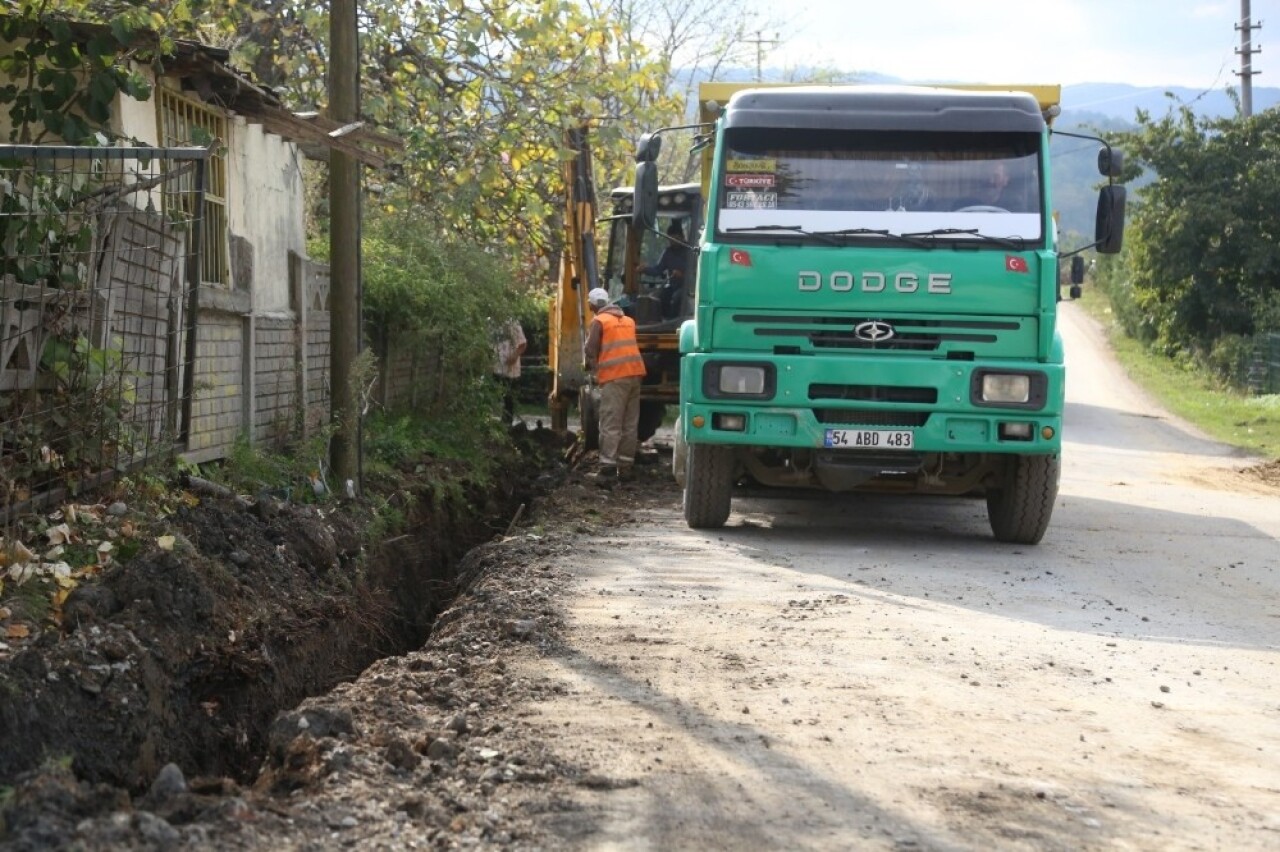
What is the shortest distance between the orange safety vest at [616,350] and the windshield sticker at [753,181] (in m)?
4.27

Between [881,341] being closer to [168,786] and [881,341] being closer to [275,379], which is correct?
[275,379]

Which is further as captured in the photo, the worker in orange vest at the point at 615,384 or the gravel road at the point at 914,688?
the worker in orange vest at the point at 615,384

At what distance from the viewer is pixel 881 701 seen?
6141mm

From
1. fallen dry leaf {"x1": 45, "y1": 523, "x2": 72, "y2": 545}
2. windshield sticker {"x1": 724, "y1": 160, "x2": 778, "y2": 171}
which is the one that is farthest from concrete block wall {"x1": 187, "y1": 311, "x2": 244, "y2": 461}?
windshield sticker {"x1": 724, "y1": 160, "x2": 778, "y2": 171}

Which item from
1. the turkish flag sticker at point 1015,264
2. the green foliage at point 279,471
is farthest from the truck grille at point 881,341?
the green foliage at point 279,471

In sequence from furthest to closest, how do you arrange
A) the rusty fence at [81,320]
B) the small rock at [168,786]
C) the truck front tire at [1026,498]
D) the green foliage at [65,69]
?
the truck front tire at [1026,498], the green foliage at [65,69], the rusty fence at [81,320], the small rock at [168,786]

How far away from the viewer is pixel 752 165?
10648mm

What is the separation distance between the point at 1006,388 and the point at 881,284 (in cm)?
106

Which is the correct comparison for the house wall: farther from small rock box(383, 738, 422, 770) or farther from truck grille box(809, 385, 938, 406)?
small rock box(383, 738, 422, 770)

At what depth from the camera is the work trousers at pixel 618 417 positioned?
584 inches

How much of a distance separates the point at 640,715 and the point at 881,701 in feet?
3.20

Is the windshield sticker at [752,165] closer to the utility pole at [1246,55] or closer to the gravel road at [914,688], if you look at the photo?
the gravel road at [914,688]

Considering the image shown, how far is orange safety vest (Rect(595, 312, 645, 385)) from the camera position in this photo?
1485 cm

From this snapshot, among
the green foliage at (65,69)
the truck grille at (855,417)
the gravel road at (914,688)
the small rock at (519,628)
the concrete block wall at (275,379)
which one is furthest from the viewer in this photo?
the concrete block wall at (275,379)
